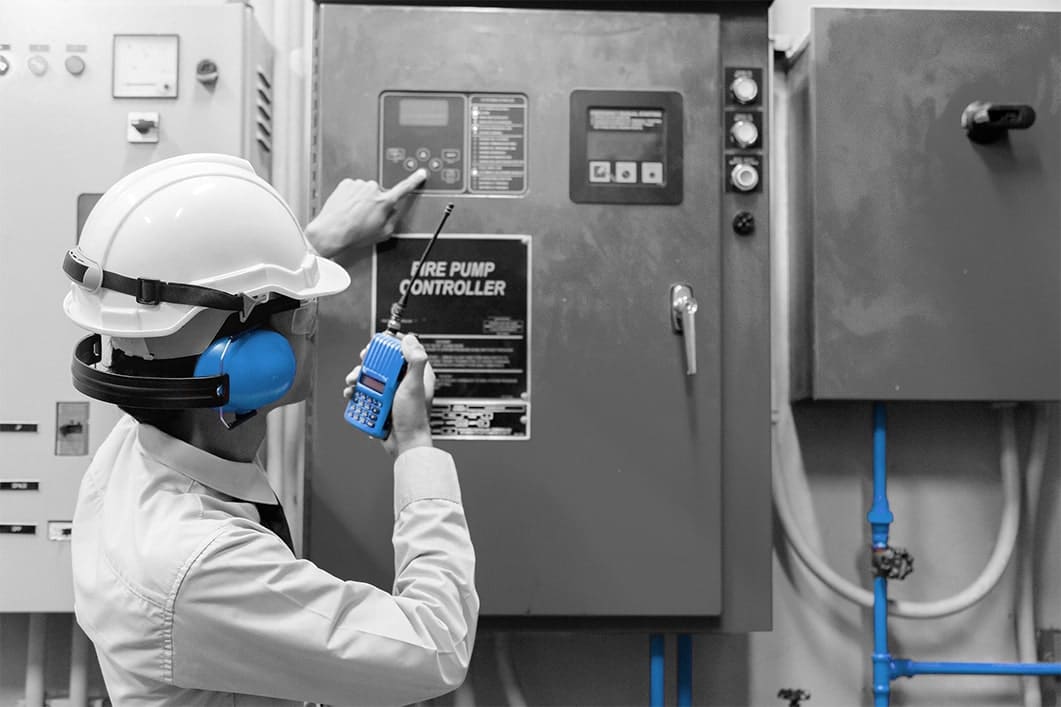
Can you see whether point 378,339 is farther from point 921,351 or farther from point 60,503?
point 921,351

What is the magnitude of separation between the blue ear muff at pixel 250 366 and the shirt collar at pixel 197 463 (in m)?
0.07

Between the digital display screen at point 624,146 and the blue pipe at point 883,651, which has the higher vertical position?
the digital display screen at point 624,146

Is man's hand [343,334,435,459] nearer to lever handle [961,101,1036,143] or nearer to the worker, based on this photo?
the worker

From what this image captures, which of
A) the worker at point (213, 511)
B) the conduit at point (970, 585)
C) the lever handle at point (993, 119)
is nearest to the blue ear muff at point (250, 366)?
the worker at point (213, 511)

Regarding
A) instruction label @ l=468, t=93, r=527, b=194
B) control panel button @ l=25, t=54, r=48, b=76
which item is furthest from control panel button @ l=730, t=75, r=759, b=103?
control panel button @ l=25, t=54, r=48, b=76

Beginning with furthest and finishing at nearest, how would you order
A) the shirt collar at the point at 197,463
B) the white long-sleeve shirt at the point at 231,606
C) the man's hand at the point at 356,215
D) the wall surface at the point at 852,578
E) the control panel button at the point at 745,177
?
the wall surface at the point at 852,578
the control panel button at the point at 745,177
the man's hand at the point at 356,215
the shirt collar at the point at 197,463
the white long-sleeve shirt at the point at 231,606

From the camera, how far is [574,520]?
4.98ft

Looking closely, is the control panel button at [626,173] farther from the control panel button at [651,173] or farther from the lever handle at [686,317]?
the lever handle at [686,317]

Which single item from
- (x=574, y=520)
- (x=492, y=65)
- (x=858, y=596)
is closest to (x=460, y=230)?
(x=492, y=65)

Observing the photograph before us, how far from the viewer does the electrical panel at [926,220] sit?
1618mm

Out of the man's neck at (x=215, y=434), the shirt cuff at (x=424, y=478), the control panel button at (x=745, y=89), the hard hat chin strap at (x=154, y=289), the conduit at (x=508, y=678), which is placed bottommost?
the conduit at (x=508, y=678)

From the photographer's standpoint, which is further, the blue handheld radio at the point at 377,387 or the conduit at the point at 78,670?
the conduit at the point at 78,670

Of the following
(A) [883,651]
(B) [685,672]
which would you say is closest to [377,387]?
(B) [685,672]

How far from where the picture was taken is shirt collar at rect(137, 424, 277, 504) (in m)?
1.11
